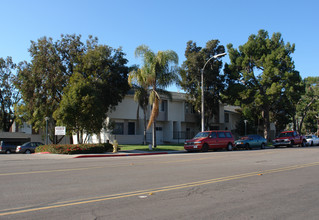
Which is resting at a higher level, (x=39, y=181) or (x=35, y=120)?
(x=35, y=120)

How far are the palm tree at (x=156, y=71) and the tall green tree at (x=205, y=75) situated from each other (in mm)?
9230

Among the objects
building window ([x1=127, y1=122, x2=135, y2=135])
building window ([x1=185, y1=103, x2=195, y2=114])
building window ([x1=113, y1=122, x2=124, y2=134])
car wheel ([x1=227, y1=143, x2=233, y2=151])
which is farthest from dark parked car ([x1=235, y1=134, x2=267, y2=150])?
building window ([x1=185, y1=103, x2=195, y2=114])

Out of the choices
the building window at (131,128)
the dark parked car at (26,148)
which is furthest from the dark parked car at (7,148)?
the building window at (131,128)

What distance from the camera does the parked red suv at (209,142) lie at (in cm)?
2438

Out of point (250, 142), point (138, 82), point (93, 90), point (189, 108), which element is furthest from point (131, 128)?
point (250, 142)

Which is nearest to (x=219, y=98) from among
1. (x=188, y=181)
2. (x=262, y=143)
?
(x=262, y=143)

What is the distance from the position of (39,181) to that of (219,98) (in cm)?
3317

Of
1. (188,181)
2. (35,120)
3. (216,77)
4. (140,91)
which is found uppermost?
(216,77)

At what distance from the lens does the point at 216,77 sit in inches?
1528

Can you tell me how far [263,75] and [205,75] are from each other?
25.7 feet

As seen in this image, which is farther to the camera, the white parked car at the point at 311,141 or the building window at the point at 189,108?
the building window at the point at 189,108

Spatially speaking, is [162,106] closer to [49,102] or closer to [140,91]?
[140,91]

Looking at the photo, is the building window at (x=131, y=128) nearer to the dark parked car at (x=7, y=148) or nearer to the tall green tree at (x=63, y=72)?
the tall green tree at (x=63, y=72)

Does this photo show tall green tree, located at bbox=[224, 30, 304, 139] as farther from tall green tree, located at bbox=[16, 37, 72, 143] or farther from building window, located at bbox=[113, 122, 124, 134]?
tall green tree, located at bbox=[16, 37, 72, 143]
